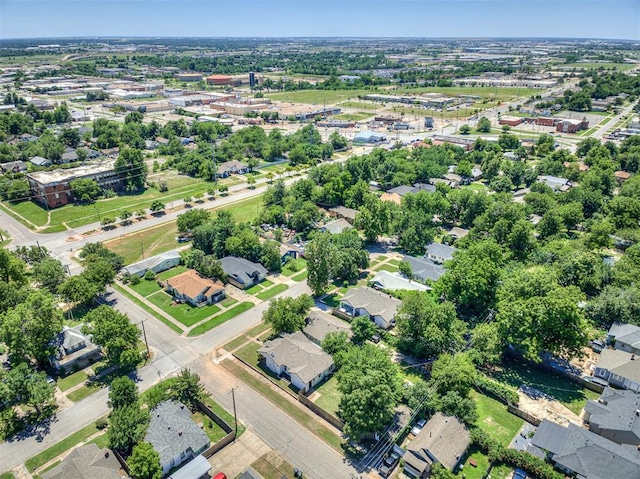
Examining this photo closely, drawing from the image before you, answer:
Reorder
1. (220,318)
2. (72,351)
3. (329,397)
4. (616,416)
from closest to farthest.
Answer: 1. (616,416)
2. (329,397)
3. (72,351)
4. (220,318)

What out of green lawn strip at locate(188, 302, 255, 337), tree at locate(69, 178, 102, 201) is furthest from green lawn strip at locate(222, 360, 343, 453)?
tree at locate(69, 178, 102, 201)

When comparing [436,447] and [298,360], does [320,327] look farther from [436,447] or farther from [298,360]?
[436,447]

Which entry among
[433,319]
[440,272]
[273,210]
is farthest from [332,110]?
[433,319]

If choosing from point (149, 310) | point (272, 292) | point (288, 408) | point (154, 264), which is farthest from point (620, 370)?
point (154, 264)

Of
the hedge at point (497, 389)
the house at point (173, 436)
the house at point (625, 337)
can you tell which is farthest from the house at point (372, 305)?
the house at point (625, 337)

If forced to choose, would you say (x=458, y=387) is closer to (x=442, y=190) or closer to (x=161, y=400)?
(x=161, y=400)

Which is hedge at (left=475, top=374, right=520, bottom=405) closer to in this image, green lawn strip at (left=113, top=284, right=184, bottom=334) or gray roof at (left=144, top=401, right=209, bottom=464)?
gray roof at (left=144, top=401, right=209, bottom=464)
